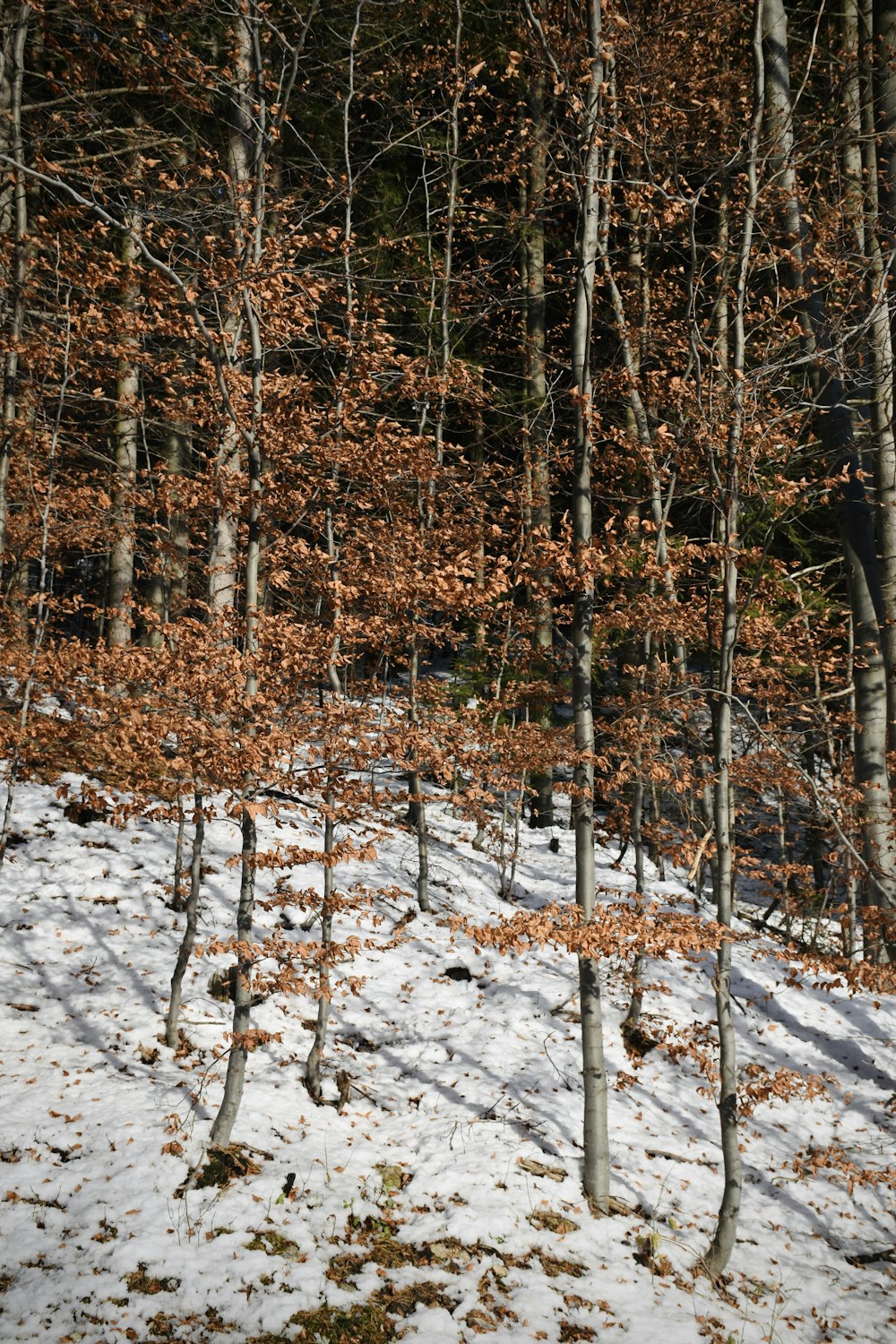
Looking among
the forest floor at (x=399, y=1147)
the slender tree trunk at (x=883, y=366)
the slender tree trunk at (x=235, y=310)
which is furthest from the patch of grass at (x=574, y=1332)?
the slender tree trunk at (x=883, y=366)

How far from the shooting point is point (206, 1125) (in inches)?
276

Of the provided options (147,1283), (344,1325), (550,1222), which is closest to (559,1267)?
(550,1222)

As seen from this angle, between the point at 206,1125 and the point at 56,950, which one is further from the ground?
the point at 56,950

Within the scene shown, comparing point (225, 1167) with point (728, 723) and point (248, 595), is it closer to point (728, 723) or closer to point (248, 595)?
point (248, 595)

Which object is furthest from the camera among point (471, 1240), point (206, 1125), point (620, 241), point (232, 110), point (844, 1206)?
point (620, 241)

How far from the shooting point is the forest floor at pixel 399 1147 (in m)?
5.33

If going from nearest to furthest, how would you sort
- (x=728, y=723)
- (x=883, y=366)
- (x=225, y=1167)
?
(x=225, y=1167), (x=728, y=723), (x=883, y=366)

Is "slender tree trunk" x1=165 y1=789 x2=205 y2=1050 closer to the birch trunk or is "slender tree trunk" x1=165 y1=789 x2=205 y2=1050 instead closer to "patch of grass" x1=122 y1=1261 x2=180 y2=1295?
"patch of grass" x1=122 y1=1261 x2=180 y2=1295

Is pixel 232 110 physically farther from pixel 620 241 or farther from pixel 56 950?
pixel 56 950

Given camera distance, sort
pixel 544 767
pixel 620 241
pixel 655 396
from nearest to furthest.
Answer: pixel 655 396 < pixel 544 767 < pixel 620 241

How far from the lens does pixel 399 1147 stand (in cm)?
740

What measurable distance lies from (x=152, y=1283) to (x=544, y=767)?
7640mm

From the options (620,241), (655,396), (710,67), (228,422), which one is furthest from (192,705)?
(620,241)

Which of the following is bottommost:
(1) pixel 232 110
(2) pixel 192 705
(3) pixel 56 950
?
(3) pixel 56 950
